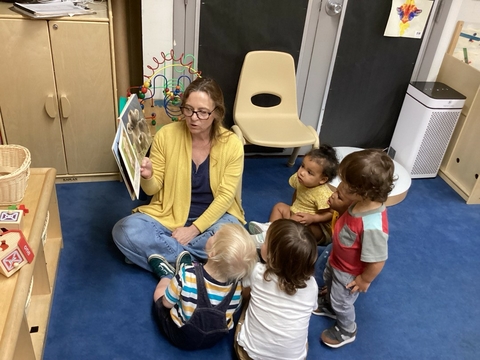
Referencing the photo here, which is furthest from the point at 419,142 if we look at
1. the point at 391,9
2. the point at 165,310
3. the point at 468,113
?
the point at 165,310

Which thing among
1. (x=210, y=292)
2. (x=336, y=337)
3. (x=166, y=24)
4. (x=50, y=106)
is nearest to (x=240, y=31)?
(x=166, y=24)

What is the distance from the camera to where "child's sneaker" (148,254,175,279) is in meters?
1.88

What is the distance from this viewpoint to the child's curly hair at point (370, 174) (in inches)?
57.2

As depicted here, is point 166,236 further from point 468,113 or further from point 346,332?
point 468,113

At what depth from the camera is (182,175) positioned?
191 cm

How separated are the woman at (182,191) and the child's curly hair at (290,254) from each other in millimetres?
569

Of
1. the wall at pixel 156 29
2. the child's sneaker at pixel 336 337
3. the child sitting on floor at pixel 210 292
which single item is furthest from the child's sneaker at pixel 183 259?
the wall at pixel 156 29

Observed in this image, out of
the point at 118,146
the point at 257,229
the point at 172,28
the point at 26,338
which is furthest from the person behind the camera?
the point at 172,28

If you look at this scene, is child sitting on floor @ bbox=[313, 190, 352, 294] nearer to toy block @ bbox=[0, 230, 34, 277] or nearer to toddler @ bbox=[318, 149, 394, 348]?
toddler @ bbox=[318, 149, 394, 348]

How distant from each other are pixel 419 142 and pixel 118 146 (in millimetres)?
2087

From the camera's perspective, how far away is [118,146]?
146cm

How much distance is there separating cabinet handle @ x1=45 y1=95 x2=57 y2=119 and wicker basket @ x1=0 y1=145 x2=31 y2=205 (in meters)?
0.60

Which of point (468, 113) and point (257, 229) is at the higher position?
point (468, 113)

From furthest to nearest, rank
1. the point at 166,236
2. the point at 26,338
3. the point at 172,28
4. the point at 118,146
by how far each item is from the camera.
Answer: the point at 172,28 < the point at 166,236 < the point at 118,146 < the point at 26,338
